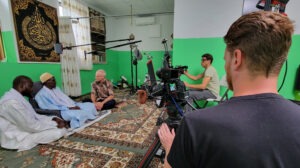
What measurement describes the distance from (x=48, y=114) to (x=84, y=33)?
2.38 m

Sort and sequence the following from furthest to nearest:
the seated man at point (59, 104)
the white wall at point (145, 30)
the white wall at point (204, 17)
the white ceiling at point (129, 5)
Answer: the white wall at point (145, 30)
the white ceiling at point (129, 5)
the white wall at point (204, 17)
the seated man at point (59, 104)

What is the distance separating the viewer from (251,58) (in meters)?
0.39

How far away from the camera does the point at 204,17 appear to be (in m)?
2.43

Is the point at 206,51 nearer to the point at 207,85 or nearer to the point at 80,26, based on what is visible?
the point at 207,85

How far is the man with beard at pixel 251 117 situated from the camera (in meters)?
0.33

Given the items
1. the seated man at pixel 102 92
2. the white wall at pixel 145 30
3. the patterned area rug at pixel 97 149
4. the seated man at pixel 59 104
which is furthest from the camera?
the white wall at pixel 145 30

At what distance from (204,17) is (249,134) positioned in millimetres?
2529

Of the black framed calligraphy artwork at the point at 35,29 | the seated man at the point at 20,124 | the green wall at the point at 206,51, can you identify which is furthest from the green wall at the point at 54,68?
the green wall at the point at 206,51

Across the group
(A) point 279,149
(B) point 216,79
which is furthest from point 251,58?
(B) point 216,79

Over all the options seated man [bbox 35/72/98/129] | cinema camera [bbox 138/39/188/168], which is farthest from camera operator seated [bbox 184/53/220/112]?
seated man [bbox 35/72/98/129]

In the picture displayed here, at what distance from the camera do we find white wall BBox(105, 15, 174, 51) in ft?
14.5

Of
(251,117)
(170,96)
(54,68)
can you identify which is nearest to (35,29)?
(54,68)

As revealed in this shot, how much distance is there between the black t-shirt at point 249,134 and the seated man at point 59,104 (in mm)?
2066

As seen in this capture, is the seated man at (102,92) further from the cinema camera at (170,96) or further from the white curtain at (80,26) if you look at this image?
the cinema camera at (170,96)
